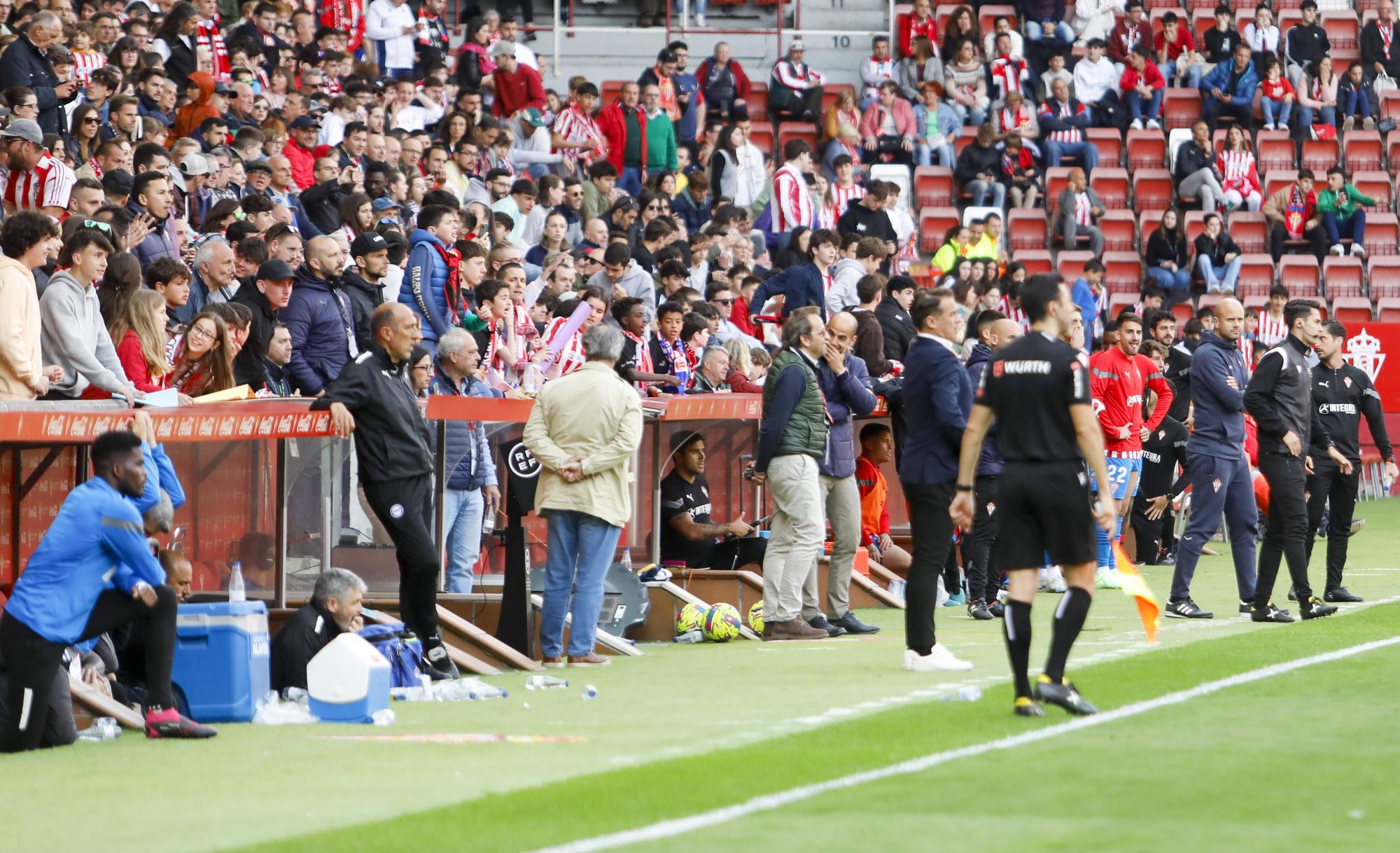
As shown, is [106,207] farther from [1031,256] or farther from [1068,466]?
[1031,256]

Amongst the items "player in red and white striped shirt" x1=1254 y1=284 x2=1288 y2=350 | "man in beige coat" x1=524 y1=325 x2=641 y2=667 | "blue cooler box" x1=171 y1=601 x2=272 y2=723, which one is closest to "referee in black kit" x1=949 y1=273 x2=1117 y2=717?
"man in beige coat" x1=524 y1=325 x2=641 y2=667

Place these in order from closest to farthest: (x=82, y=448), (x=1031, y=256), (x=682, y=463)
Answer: (x=82, y=448)
(x=682, y=463)
(x=1031, y=256)

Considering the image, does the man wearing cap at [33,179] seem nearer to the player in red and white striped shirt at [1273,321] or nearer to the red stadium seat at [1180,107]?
the player in red and white striped shirt at [1273,321]

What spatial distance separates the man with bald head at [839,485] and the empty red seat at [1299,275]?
16832 millimetres

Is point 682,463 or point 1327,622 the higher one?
point 682,463

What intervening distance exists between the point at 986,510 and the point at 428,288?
437cm

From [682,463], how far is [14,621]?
245 inches

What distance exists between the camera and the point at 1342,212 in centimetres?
2905

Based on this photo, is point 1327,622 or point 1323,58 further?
point 1323,58

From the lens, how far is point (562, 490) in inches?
441

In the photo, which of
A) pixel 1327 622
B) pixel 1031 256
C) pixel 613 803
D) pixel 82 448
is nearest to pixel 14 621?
pixel 82 448

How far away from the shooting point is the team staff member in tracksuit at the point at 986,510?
566 inches

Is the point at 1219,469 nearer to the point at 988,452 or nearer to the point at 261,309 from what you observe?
the point at 988,452

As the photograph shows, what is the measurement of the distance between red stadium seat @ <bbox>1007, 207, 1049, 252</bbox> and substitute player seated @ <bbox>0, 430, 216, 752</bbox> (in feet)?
69.2
